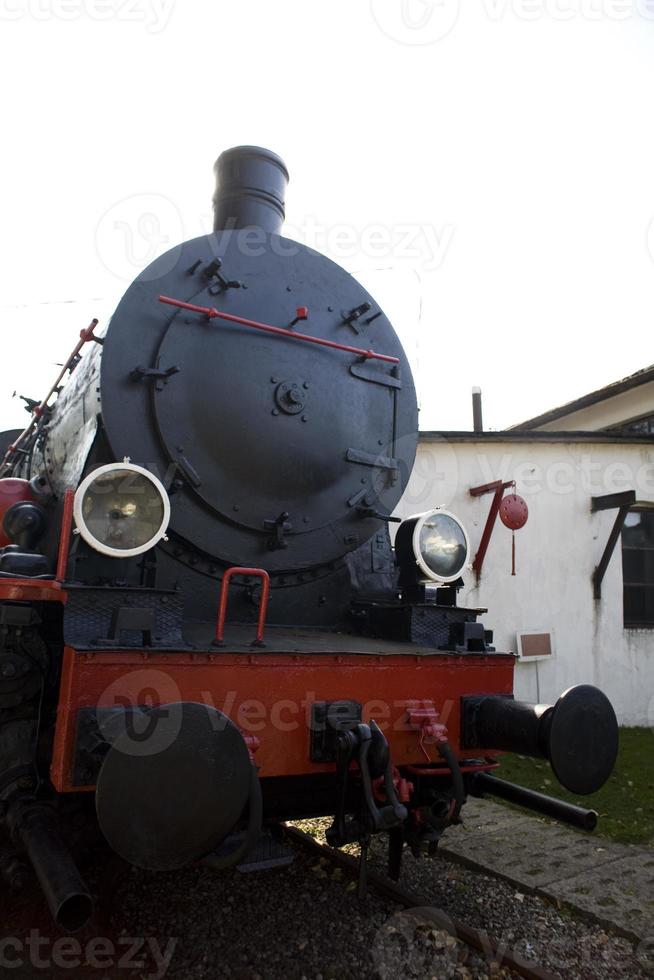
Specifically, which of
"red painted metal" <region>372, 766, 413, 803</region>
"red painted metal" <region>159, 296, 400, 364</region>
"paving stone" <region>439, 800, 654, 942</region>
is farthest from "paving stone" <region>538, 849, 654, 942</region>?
"red painted metal" <region>159, 296, 400, 364</region>

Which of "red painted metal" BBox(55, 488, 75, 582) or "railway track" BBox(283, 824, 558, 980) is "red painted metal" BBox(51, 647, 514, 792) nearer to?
"red painted metal" BBox(55, 488, 75, 582)

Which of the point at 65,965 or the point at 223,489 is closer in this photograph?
the point at 65,965

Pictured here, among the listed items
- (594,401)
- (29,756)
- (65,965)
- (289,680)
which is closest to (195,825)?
(289,680)

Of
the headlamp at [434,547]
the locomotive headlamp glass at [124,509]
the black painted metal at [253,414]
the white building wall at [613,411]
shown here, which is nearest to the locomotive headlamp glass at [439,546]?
the headlamp at [434,547]

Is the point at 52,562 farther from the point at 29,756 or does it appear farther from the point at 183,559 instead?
the point at 29,756

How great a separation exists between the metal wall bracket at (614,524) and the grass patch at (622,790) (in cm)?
186

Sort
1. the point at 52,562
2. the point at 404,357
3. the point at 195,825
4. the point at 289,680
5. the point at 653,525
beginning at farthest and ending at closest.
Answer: the point at 653,525 < the point at 404,357 < the point at 52,562 < the point at 289,680 < the point at 195,825

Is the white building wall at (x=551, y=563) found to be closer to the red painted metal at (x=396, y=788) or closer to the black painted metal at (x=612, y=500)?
the black painted metal at (x=612, y=500)

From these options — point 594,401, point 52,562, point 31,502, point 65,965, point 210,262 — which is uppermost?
point 594,401

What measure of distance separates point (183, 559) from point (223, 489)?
38 cm

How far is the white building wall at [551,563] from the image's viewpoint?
8234 millimetres

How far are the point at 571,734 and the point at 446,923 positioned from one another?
112 cm

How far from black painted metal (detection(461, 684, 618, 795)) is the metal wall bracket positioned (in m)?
5.99

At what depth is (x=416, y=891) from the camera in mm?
3410
